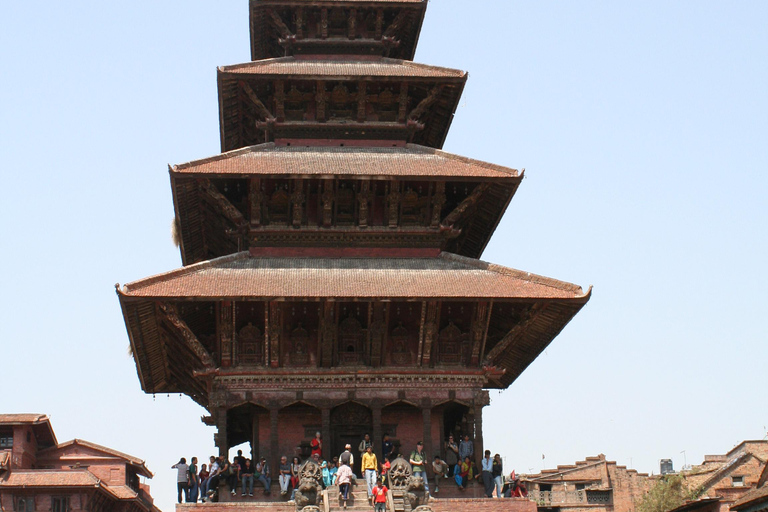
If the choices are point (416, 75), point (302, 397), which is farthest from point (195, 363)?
point (416, 75)

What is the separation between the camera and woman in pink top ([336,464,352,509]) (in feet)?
76.3

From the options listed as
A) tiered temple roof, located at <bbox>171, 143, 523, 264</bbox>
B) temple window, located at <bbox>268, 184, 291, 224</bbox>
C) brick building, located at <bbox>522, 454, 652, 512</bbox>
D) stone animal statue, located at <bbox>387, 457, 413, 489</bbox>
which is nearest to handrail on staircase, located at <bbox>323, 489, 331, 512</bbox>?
stone animal statue, located at <bbox>387, 457, 413, 489</bbox>

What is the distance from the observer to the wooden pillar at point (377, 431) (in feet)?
88.4

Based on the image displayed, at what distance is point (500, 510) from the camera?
2414 cm

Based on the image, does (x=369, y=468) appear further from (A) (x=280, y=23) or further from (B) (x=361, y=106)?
(A) (x=280, y=23)

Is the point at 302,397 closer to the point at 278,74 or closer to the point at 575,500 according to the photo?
the point at 278,74

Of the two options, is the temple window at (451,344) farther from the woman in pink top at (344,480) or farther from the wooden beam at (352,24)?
the wooden beam at (352,24)

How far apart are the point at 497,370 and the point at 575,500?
4822cm

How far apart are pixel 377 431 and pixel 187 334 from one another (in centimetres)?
560

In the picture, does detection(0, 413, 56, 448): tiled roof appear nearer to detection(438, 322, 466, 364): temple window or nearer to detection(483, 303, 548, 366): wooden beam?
detection(438, 322, 466, 364): temple window

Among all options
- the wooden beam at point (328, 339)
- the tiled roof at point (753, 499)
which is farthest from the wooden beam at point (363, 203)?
the tiled roof at point (753, 499)

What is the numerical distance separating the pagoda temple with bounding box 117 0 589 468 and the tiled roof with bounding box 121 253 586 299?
2.3 inches

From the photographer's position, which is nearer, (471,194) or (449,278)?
(449,278)

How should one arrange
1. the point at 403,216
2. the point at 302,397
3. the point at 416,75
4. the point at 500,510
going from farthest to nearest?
the point at 416,75 < the point at 403,216 < the point at 302,397 < the point at 500,510
